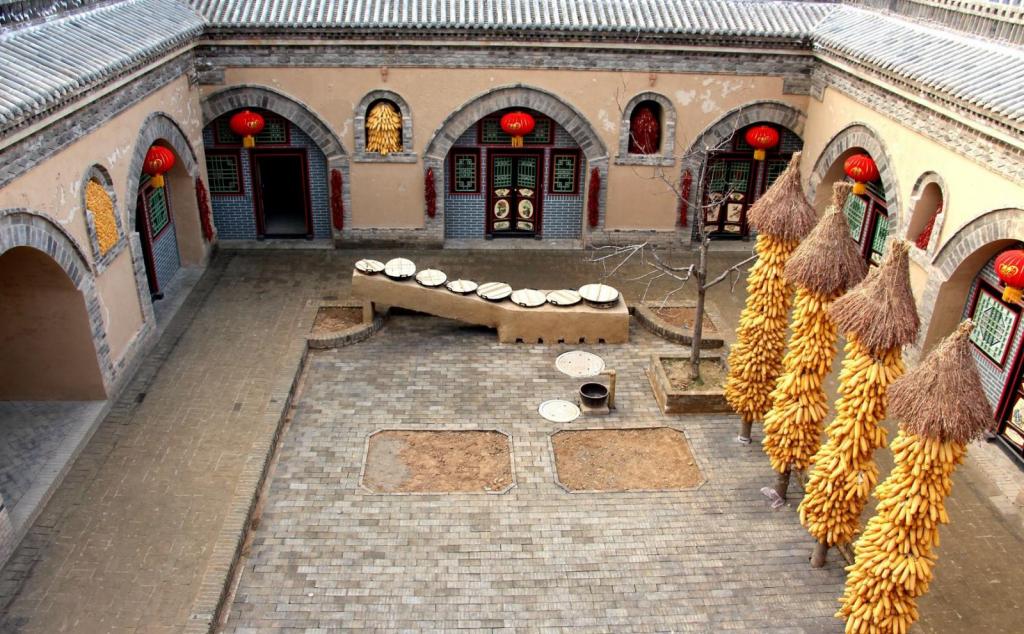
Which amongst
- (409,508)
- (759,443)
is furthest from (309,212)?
(759,443)

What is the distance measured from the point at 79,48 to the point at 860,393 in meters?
12.8

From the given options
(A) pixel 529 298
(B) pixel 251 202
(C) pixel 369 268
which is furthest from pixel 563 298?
(B) pixel 251 202

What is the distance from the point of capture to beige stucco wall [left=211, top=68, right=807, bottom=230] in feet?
62.2

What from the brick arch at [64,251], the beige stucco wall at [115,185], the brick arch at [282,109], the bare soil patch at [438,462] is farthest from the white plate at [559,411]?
the brick arch at [282,109]

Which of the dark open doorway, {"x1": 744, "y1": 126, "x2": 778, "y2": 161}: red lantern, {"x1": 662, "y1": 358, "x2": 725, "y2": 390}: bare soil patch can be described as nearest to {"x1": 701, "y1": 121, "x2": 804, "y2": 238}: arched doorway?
{"x1": 744, "y1": 126, "x2": 778, "y2": 161}: red lantern

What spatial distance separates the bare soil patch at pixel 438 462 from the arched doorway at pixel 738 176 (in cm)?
943

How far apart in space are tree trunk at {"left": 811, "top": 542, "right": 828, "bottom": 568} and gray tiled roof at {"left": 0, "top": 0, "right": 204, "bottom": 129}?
460 inches

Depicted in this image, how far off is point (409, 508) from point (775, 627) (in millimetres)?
5107

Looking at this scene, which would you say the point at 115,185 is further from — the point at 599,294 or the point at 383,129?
the point at 599,294

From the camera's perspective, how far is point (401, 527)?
11750 millimetres

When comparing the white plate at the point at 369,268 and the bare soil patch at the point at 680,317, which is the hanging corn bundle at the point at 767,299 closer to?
the bare soil patch at the point at 680,317

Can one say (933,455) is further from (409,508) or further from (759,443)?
(409,508)

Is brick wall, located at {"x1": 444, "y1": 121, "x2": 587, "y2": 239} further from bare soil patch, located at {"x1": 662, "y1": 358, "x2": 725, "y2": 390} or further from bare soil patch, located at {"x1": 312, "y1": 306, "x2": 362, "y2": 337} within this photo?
bare soil patch, located at {"x1": 662, "y1": 358, "x2": 725, "y2": 390}

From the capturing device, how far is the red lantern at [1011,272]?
1214 cm
